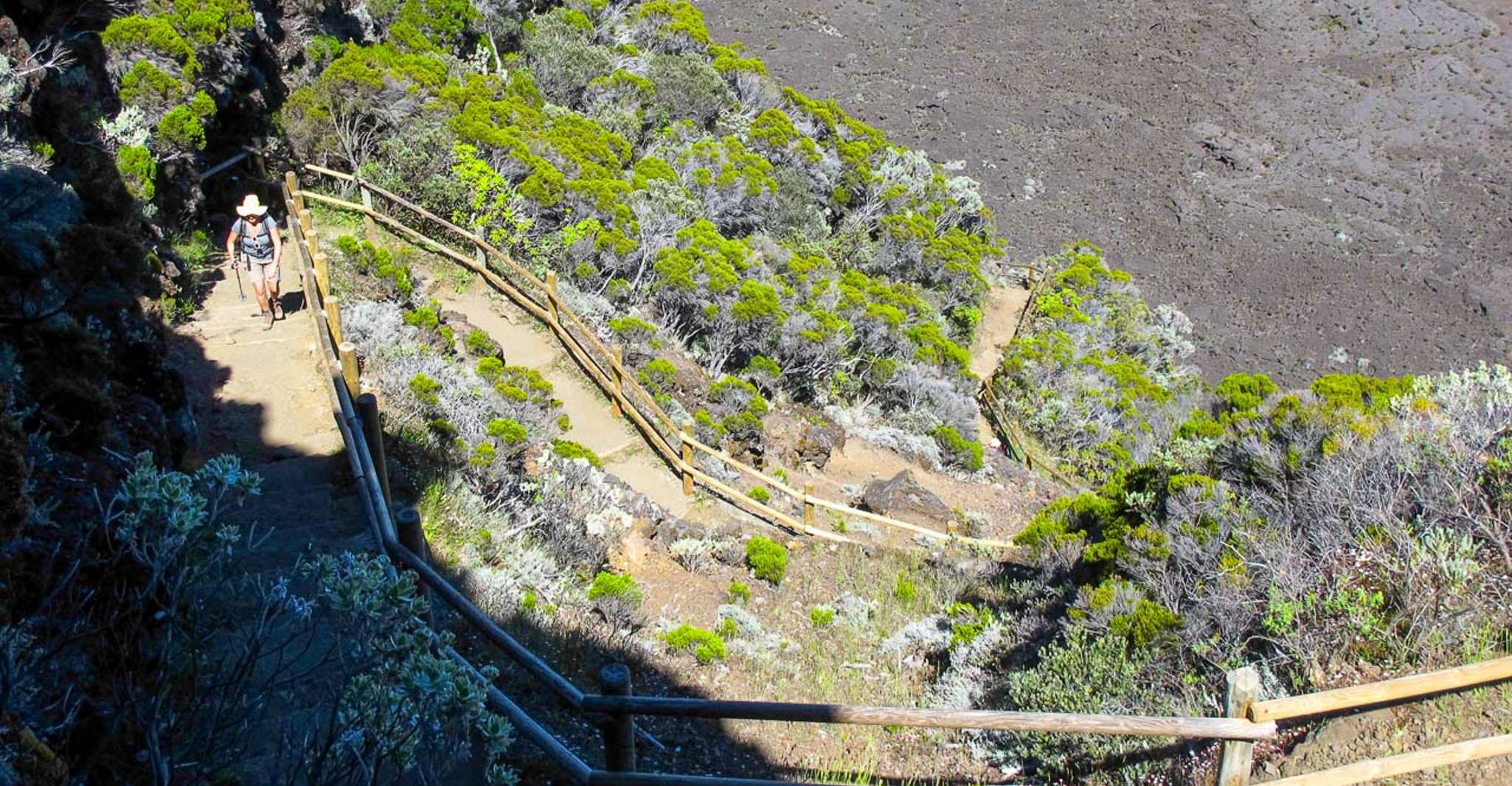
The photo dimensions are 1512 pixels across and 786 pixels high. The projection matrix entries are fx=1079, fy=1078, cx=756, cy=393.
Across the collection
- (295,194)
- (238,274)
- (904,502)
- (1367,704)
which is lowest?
(904,502)

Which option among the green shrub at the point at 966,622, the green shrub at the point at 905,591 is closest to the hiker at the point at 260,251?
the green shrub at the point at 905,591

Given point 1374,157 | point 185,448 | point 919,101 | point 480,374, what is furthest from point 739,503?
point 1374,157

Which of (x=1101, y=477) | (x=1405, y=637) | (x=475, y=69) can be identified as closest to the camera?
(x=1405, y=637)

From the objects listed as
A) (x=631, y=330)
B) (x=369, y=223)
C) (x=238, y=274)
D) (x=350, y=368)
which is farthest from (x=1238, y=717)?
(x=369, y=223)

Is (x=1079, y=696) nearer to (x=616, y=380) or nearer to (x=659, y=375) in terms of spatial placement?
(x=616, y=380)

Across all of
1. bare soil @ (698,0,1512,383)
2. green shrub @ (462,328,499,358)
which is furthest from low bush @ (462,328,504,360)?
bare soil @ (698,0,1512,383)

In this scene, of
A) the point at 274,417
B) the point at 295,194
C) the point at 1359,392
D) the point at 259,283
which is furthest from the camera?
the point at 295,194

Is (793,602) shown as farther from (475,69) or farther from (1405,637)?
(475,69)
